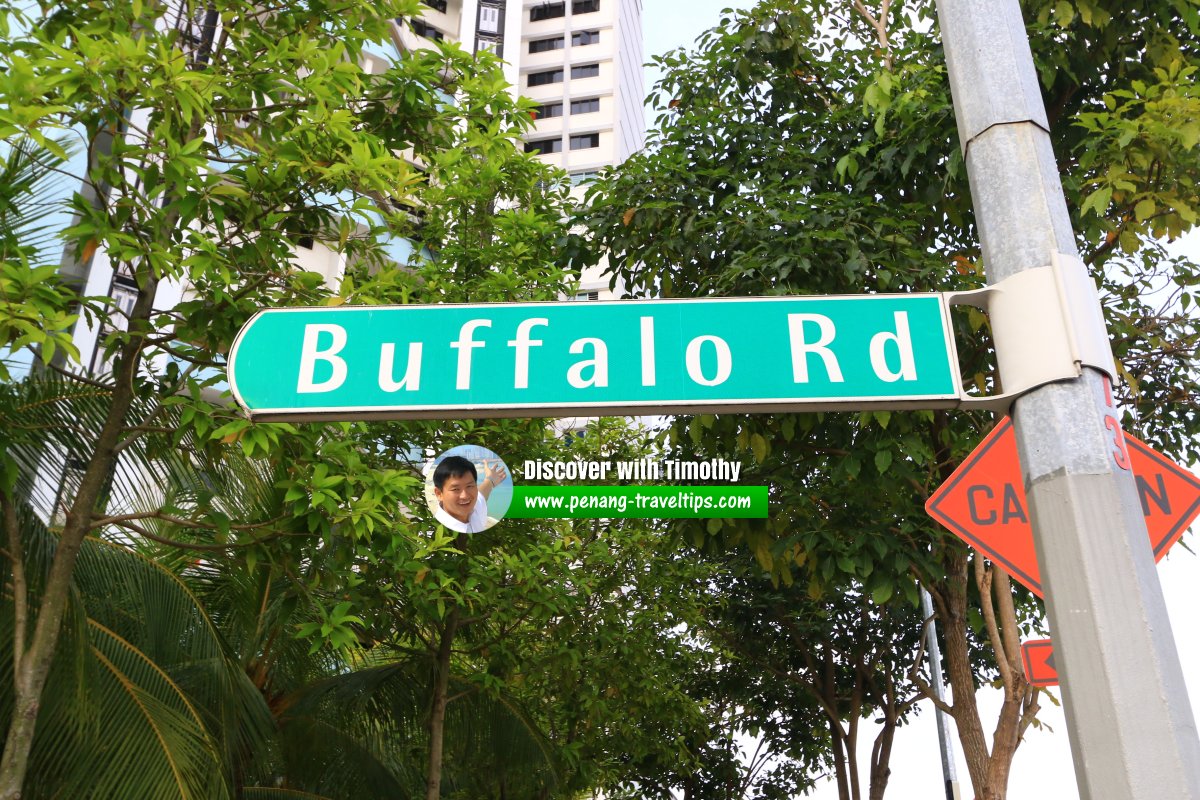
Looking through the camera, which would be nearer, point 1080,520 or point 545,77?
point 1080,520

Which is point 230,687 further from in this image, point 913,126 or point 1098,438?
point 1098,438

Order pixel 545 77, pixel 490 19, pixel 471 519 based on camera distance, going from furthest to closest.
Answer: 1. pixel 545 77
2. pixel 490 19
3. pixel 471 519

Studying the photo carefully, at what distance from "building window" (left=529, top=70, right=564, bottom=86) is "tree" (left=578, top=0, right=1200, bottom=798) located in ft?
155

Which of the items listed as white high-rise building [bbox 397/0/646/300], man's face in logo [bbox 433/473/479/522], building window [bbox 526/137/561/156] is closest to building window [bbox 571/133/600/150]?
white high-rise building [bbox 397/0/646/300]

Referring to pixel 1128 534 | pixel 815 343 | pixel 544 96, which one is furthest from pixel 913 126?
pixel 544 96

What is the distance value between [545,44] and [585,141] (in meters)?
7.24

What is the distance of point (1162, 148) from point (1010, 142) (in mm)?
5108

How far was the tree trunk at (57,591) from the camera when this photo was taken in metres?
5.03

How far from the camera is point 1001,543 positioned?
294 centimetres

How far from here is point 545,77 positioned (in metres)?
55.9

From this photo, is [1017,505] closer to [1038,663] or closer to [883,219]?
[1038,663]

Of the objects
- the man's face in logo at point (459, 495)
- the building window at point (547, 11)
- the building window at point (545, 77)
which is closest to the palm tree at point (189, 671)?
the man's face in logo at point (459, 495)

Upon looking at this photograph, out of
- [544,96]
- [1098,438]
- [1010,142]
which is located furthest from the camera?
[544,96]

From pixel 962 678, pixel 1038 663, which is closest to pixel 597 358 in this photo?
pixel 1038 663
